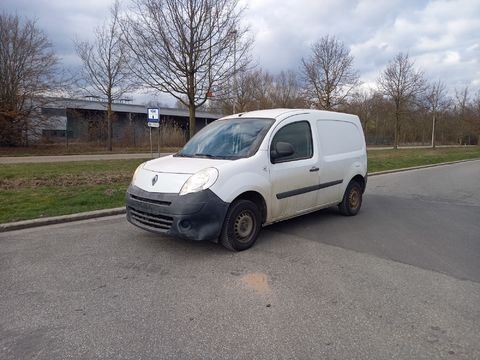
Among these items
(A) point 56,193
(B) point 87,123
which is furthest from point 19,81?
(A) point 56,193

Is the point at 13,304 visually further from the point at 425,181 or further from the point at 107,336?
the point at 425,181

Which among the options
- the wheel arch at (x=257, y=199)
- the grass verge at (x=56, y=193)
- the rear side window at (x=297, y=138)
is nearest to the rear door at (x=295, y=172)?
the rear side window at (x=297, y=138)

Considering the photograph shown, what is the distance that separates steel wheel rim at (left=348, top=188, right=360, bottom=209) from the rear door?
1288 mm

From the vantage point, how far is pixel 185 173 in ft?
14.2

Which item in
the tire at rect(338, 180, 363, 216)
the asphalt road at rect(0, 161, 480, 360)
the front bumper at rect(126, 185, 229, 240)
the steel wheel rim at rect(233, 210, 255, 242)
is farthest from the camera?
the tire at rect(338, 180, 363, 216)

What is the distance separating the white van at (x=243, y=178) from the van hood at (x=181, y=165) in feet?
0.04

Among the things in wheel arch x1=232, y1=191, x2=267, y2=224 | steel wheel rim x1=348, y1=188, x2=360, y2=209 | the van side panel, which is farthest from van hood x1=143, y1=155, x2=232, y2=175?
steel wheel rim x1=348, y1=188, x2=360, y2=209

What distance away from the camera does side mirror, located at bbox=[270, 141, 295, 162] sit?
483 cm

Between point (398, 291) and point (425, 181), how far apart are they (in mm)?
10518

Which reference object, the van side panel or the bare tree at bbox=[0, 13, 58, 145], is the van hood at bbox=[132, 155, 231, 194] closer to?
the van side panel

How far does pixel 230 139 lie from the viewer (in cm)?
518

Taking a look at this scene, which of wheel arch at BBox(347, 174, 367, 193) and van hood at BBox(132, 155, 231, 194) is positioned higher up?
van hood at BBox(132, 155, 231, 194)

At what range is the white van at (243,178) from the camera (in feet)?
13.8

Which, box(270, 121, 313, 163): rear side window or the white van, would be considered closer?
the white van
